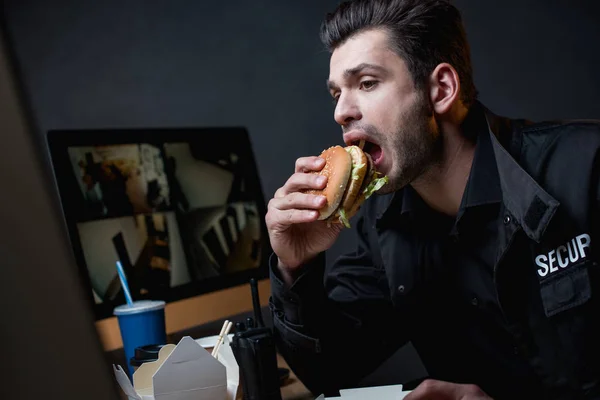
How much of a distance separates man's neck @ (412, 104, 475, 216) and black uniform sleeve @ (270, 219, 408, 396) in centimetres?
29

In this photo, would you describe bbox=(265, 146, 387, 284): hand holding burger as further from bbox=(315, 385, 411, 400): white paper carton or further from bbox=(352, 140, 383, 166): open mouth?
bbox=(315, 385, 411, 400): white paper carton

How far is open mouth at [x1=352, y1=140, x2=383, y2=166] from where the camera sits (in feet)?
5.24

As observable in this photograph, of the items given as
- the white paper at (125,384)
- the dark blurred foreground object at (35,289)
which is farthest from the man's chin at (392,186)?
the dark blurred foreground object at (35,289)

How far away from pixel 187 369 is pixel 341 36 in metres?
1.12

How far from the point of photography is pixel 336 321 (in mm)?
1582

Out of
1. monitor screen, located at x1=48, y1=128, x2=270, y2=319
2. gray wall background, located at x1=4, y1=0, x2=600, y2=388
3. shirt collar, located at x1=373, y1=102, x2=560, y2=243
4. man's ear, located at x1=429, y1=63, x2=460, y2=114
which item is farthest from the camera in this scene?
gray wall background, located at x1=4, y1=0, x2=600, y2=388

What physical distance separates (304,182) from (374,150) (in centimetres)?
37

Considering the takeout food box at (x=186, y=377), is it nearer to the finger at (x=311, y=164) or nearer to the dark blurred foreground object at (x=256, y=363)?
the dark blurred foreground object at (x=256, y=363)

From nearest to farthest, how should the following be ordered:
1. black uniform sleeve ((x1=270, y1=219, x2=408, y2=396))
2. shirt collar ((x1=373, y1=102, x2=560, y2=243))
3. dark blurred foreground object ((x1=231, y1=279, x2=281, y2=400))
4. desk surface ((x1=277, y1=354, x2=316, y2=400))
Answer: dark blurred foreground object ((x1=231, y1=279, x2=281, y2=400)), desk surface ((x1=277, y1=354, x2=316, y2=400)), shirt collar ((x1=373, y1=102, x2=560, y2=243)), black uniform sleeve ((x1=270, y1=219, x2=408, y2=396))

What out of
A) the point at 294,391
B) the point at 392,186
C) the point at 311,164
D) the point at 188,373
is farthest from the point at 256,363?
the point at 392,186

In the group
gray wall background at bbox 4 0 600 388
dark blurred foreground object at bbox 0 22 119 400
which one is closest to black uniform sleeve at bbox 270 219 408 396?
gray wall background at bbox 4 0 600 388

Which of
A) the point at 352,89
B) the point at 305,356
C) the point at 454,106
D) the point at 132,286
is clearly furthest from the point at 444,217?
the point at 132,286

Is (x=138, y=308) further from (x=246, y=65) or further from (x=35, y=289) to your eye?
(x=246, y=65)

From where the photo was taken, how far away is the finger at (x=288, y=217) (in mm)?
1334
